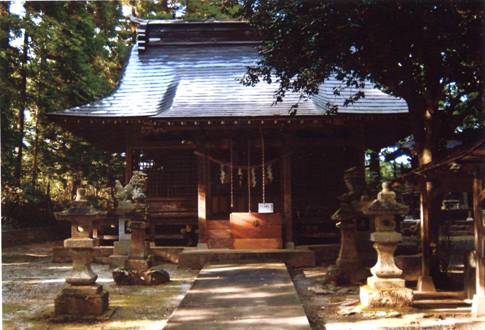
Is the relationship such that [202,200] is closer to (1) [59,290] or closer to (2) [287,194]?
(2) [287,194]

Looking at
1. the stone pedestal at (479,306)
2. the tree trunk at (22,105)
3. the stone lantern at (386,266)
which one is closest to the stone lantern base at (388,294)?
the stone lantern at (386,266)

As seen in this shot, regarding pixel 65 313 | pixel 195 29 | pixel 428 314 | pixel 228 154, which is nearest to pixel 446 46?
pixel 428 314

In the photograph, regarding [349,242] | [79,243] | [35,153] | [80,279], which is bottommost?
[80,279]

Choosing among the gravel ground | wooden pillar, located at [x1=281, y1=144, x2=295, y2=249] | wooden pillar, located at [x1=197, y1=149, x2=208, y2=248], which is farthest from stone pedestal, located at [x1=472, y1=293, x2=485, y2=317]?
wooden pillar, located at [x1=197, y1=149, x2=208, y2=248]

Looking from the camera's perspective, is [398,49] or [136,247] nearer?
[398,49]

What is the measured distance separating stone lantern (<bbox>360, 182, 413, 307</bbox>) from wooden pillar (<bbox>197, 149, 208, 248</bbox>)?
581cm

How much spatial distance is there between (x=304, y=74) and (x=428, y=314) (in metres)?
4.18

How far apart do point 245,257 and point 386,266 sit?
15.0 feet

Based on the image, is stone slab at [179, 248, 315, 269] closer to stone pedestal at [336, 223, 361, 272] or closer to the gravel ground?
the gravel ground

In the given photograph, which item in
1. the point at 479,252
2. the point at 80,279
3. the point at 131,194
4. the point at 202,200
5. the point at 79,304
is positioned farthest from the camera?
the point at 202,200

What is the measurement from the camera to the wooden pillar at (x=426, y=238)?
7.97 metres

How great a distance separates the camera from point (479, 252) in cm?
607

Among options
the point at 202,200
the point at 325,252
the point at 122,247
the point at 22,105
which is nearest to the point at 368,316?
the point at 325,252

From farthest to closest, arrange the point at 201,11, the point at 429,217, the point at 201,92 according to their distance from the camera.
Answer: the point at 201,11
the point at 201,92
the point at 429,217
